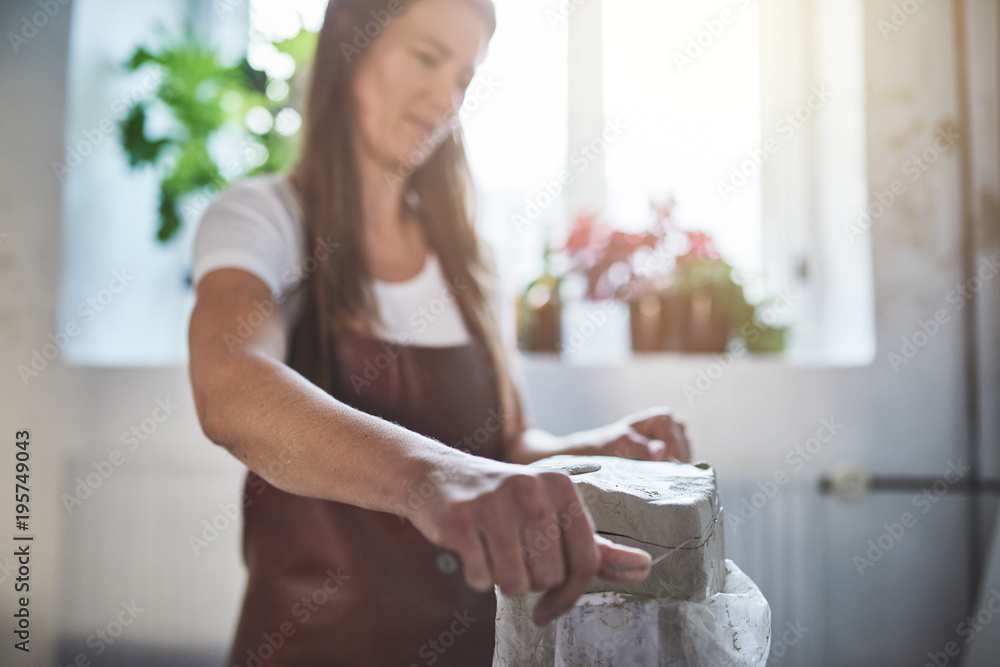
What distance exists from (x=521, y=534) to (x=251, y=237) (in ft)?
1.68

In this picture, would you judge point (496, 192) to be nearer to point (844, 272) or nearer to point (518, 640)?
point (844, 272)

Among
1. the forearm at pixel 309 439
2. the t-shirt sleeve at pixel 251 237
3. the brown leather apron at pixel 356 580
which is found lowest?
the brown leather apron at pixel 356 580

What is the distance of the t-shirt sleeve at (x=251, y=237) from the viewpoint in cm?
69

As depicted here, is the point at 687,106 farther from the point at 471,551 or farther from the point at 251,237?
the point at 471,551

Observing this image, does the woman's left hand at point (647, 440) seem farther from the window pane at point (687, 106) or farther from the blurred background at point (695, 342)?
the window pane at point (687, 106)

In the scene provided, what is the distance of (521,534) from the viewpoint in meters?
0.34

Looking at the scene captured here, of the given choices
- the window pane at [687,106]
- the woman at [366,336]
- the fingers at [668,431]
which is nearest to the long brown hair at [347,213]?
the woman at [366,336]

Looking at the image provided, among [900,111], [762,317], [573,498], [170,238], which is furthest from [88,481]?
[900,111]

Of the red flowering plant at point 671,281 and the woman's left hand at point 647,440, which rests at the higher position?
the red flowering plant at point 671,281

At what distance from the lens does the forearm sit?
1.28 ft

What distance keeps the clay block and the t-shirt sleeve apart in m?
0.44

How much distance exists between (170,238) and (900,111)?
1.58 metres

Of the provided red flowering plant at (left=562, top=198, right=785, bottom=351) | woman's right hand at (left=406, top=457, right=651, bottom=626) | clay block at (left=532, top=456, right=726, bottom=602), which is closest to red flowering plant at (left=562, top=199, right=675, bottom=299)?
red flowering plant at (left=562, top=198, right=785, bottom=351)

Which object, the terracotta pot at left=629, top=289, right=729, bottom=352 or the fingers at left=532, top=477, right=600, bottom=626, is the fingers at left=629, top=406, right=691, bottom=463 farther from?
the terracotta pot at left=629, top=289, right=729, bottom=352
